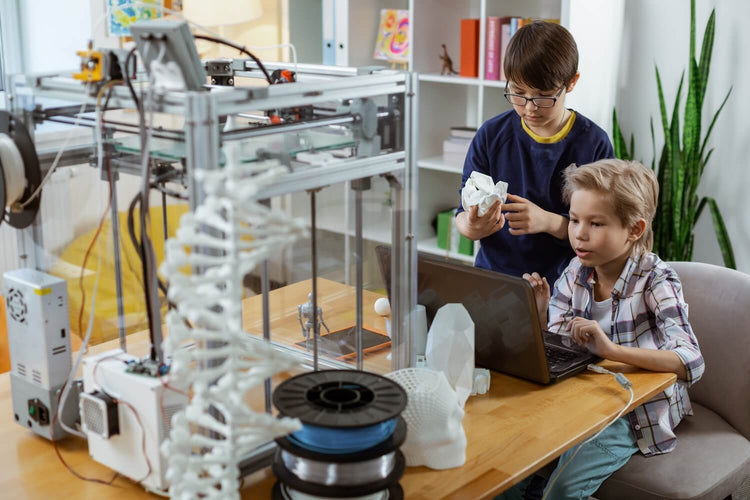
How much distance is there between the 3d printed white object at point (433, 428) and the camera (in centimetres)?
149

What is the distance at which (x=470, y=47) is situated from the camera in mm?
3891

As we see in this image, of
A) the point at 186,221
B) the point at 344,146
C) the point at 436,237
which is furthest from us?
the point at 436,237

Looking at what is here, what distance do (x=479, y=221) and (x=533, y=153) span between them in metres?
0.34

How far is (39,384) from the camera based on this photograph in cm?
160

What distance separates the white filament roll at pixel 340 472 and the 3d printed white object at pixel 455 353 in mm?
432

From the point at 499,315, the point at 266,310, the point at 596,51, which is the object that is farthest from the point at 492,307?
the point at 596,51

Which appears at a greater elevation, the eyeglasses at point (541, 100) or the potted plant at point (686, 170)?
the eyeglasses at point (541, 100)

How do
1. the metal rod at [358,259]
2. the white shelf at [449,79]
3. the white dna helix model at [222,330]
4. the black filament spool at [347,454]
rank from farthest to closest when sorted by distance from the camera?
the white shelf at [449,79], the metal rod at [358,259], the black filament spool at [347,454], the white dna helix model at [222,330]

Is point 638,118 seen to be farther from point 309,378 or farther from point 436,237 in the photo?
point 309,378

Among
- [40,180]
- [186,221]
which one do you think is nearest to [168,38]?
[186,221]

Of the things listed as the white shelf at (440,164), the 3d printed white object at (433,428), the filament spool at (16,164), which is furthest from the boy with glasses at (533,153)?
the white shelf at (440,164)

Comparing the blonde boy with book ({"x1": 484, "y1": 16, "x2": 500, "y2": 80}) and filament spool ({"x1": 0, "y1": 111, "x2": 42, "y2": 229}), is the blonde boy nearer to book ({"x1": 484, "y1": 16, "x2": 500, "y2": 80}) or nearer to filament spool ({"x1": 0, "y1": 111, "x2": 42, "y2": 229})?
filament spool ({"x1": 0, "y1": 111, "x2": 42, "y2": 229})

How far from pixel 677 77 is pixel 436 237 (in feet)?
4.49

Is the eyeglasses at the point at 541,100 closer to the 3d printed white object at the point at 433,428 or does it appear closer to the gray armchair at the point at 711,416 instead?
the gray armchair at the point at 711,416
